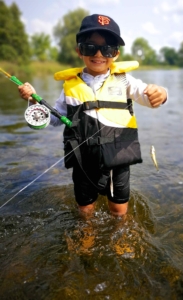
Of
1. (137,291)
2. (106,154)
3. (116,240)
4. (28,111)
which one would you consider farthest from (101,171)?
(137,291)

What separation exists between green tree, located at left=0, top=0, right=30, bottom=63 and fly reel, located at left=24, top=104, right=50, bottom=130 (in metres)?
51.2

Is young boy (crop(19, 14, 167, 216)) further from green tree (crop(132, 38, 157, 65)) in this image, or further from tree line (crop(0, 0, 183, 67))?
green tree (crop(132, 38, 157, 65))

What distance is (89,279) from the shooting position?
253cm

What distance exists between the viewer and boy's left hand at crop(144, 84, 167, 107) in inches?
108

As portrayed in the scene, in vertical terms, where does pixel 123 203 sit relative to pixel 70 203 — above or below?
above

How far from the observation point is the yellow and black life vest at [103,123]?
3.00 meters

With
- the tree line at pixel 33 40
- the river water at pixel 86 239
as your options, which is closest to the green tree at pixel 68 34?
the tree line at pixel 33 40

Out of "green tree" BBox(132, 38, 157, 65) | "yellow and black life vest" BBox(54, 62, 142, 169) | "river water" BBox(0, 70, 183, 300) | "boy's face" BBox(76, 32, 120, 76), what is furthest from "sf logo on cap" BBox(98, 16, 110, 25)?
"green tree" BBox(132, 38, 157, 65)

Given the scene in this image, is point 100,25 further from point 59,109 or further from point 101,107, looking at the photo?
point 59,109

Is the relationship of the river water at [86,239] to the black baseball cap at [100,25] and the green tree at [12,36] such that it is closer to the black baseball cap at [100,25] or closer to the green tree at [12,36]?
the black baseball cap at [100,25]

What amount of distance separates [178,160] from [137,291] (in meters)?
3.85

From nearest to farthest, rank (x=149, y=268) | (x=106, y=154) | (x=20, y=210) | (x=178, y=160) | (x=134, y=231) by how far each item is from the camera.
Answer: (x=149, y=268)
(x=106, y=154)
(x=134, y=231)
(x=20, y=210)
(x=178, y=160)

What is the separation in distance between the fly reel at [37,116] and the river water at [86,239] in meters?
0.68

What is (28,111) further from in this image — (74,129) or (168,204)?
(168,204)
